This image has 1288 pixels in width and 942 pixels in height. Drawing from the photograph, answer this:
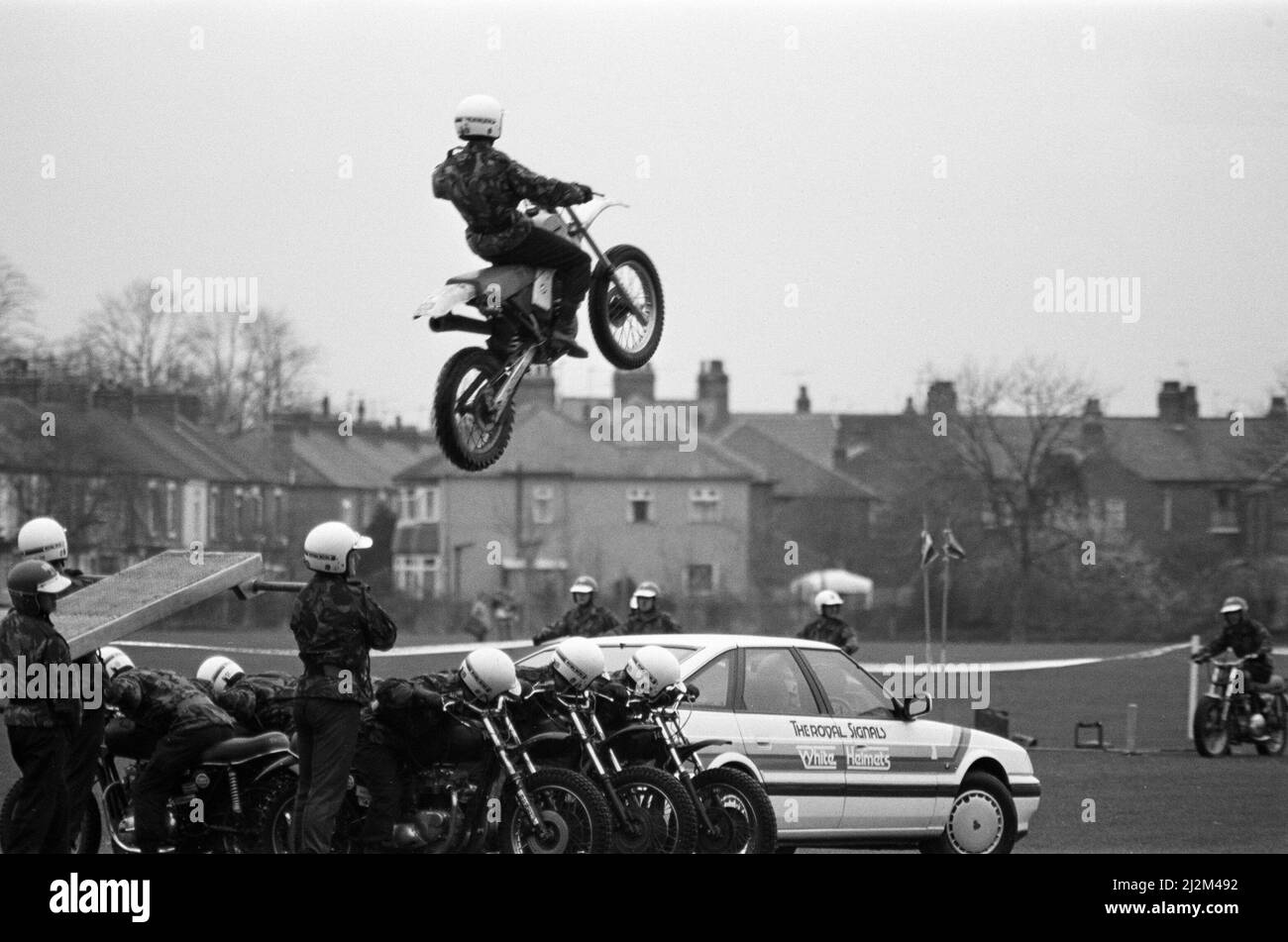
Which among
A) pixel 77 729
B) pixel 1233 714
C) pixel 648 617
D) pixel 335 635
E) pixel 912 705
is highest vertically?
pixel 335 635

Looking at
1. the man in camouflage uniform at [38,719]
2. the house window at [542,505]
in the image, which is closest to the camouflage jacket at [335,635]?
the man in camouflage uniform at [38,719]

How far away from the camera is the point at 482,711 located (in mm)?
10094

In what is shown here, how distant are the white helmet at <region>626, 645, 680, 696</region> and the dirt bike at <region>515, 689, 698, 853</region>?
349 mm

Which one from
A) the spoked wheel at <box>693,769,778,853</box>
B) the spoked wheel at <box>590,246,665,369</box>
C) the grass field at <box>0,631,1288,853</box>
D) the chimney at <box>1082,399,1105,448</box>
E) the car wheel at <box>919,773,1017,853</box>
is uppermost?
the chimney at <box>1082,399,1105,448</box>

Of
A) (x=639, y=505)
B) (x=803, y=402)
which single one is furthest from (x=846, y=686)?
(x=803, y=402)

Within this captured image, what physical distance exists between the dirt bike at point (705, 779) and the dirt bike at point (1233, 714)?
481 inches

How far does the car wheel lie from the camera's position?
41.7 feet

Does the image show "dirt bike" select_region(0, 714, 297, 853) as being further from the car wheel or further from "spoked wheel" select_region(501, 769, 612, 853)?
the car wheel

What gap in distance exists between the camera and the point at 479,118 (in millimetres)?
10336

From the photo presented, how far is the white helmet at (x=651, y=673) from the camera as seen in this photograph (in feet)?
35.0

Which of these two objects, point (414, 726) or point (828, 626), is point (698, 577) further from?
point (414, 726)

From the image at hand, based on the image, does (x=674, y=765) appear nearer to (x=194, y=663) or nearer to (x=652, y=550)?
(x=194, y=663)

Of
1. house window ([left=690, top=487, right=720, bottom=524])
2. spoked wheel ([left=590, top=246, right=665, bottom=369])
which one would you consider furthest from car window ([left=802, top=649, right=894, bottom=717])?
house window ([left=690, top=487, right=720, bottom=524])

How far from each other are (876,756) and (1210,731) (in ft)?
34.5
